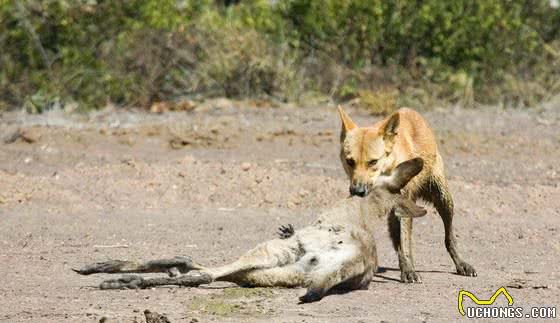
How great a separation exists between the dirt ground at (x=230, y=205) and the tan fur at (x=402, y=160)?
0.90 feet

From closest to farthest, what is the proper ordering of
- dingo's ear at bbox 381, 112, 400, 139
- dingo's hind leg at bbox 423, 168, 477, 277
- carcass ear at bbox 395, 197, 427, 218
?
carcass ear at bbox 395, 197, 427, 218
dingo's ear at bbox 381, 112, 400, 139
dingo's hind leg at bbox 423, 168, 477, 277

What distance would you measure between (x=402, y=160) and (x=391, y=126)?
0.30 metres

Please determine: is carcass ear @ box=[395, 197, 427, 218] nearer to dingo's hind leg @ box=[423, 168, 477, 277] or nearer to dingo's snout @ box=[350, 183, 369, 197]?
dingo's snout @ box=[350, 183, 369, 197]

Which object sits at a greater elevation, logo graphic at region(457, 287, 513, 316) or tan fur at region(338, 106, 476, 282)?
tan fur at region(338, 106, 476, 282)

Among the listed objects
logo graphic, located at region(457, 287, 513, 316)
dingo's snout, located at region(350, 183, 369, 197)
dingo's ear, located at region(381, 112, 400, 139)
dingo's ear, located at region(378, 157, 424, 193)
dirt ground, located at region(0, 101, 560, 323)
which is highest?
dingo's ear, located at region(381, 112, 400, 139)

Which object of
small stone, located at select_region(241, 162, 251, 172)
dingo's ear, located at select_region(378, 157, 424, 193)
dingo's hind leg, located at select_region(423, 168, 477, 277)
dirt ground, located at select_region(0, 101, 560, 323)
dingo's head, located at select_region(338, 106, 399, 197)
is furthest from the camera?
small stone, located at select_region(241, 162, 251, 172)

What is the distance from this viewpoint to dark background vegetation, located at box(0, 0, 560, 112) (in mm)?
21781

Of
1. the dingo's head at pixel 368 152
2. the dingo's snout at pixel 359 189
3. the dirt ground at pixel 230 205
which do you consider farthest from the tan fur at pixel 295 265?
the dingo's head at pixel 368 152

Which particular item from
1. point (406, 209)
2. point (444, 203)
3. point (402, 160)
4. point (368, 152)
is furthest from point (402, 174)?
point (444, 203)

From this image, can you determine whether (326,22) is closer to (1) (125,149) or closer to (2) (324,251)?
(1) (125,149)

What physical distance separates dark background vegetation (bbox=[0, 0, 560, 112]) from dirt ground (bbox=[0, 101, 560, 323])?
1.05 meters

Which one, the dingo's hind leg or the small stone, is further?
the small stone

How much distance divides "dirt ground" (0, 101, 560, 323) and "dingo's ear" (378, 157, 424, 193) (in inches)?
29.7

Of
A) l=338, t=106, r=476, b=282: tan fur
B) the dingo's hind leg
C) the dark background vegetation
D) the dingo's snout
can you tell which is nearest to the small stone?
l=338, t=106, r=476, b=282: tan fur
